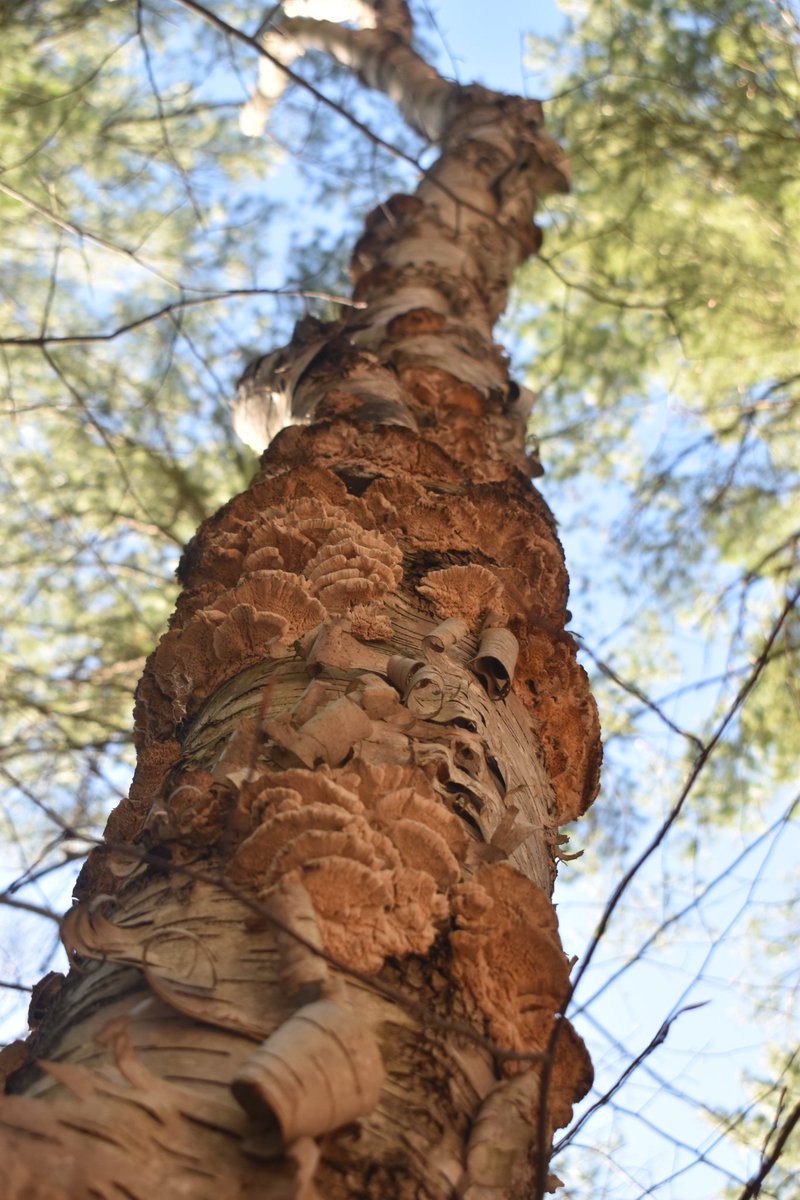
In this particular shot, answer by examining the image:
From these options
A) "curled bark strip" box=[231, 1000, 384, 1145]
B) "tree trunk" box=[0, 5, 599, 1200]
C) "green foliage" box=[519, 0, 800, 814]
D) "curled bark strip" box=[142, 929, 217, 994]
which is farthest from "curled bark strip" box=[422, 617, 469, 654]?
"green foliage" box=[519, 0, 800, 814]

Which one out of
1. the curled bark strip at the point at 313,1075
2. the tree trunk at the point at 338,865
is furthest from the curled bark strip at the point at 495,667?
the curled bark strip at the point at 313,1075

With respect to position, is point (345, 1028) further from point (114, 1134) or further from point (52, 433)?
point (52, 433)

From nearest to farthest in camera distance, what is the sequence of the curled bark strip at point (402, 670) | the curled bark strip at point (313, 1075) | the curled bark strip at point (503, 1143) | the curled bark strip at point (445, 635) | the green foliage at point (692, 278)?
the curled bark strip at point (313, 1075) < the curled bark strip at point (503, 1143) < the curled bark strip at point (402, 670) < the curled bark strip at point (445, 635) < the green foliage at point (692, 278)

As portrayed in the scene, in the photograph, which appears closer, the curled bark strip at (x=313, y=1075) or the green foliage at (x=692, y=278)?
the curled bark strip at (x=313, y=1075)

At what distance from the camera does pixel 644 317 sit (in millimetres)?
7730

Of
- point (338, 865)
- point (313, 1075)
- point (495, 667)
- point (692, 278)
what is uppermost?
point (692, 278)

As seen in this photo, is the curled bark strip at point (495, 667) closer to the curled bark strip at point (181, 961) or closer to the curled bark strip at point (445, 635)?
the curled bark strip at point (445, 635)

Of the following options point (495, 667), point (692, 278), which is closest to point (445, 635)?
point (495, 667)

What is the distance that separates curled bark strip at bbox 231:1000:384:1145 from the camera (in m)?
0.94

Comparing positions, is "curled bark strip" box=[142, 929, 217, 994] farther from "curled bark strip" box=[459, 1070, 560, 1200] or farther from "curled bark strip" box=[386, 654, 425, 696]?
"curled bark strip" box=[386, 654, 425, 696]

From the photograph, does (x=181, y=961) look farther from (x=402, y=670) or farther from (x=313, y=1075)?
(x=402, y=670)

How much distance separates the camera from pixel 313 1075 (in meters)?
0.96

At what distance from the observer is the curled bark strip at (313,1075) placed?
94 cm

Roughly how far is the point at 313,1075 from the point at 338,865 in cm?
29
